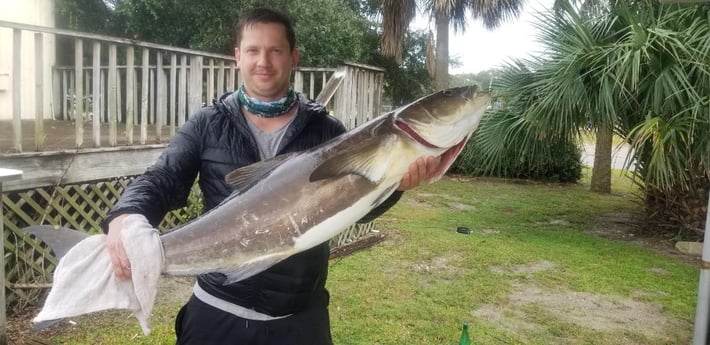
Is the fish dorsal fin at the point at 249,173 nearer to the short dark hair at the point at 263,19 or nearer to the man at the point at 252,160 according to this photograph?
the man at the point at 252,160

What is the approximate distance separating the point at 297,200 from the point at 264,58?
0.65 metres

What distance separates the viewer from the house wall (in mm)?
10492

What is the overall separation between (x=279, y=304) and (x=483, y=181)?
14756 mm

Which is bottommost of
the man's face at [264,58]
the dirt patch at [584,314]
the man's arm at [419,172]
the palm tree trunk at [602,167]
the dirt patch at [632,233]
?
the dirt patch at [584,314]

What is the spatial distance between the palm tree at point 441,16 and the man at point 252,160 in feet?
47.3

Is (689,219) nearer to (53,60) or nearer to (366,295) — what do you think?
(366,295)

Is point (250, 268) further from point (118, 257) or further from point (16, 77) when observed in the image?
point (16, 77)

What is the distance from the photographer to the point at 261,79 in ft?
7.34

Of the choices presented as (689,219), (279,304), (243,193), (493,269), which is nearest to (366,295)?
(493,269)

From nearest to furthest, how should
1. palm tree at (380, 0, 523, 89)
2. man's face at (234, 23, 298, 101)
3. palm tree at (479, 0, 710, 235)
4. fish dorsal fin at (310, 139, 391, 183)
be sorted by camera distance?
fish dorsal fin at (310, 139, 391, 183), man's face at (234, 23, 298, 101), palm tree at (479, 0, 710, 235), palm tree at (380, 0, 523, 89)

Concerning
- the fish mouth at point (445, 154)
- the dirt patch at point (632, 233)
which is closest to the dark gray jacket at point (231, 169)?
the fish mouth at point (445, 154)

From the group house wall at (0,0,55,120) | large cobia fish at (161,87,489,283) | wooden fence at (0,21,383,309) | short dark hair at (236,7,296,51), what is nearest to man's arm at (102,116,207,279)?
large cobia fish at (161,87,489,283)

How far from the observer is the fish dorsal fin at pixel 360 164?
1891 millimetres

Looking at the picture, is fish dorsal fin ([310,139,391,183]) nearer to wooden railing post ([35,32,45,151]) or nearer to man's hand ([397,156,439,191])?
man's hand ([397,156,439,191])
